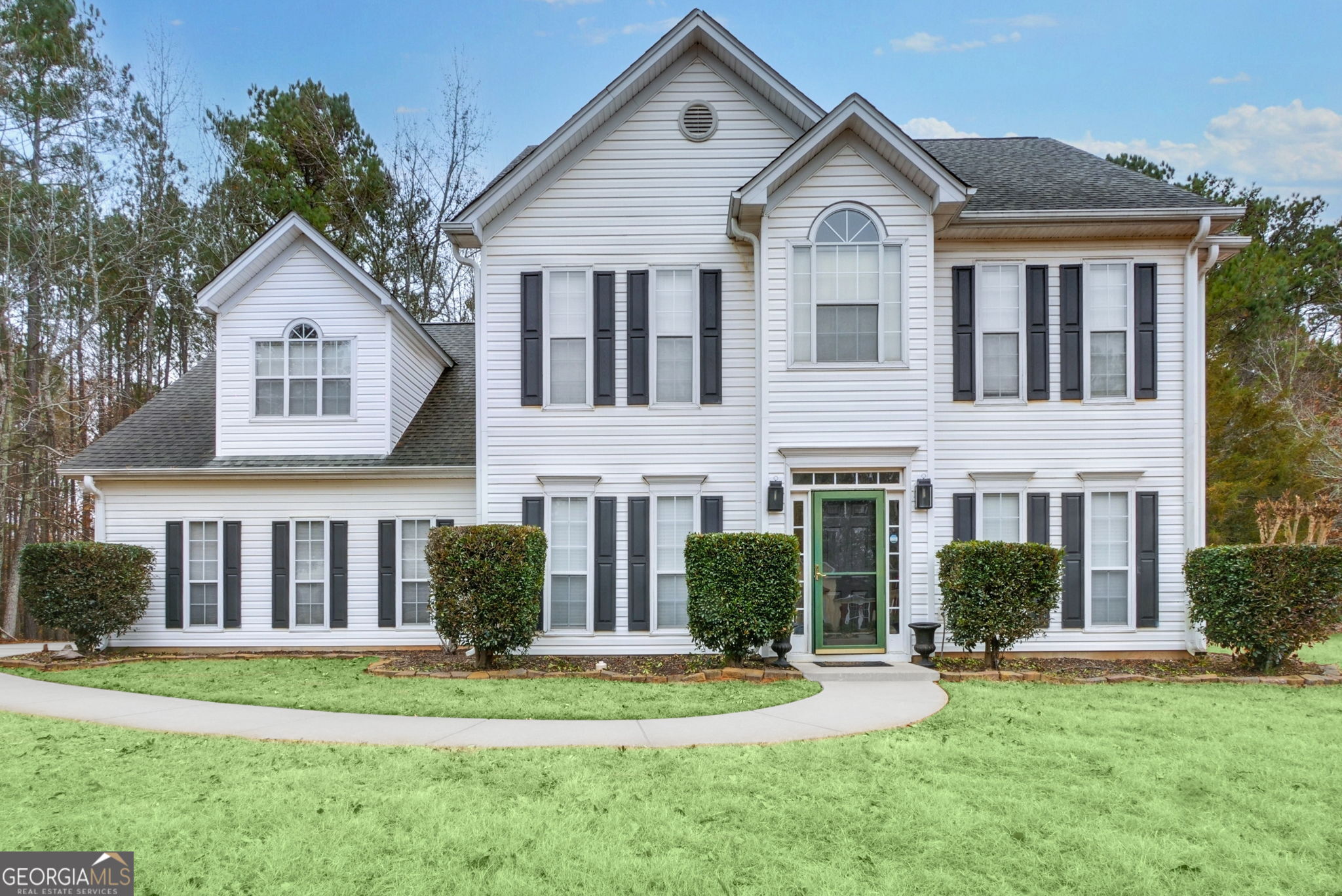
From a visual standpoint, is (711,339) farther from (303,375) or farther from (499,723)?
(303,375)

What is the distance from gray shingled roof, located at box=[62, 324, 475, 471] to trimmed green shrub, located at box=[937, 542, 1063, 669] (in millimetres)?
7057

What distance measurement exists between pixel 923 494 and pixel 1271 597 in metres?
4.04

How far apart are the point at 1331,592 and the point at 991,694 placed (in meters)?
4.36

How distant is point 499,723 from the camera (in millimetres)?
7395

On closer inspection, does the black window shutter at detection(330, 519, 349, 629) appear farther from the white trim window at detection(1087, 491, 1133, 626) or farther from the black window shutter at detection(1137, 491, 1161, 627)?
the black window shutter at detection(1137, 491, 1161, 627)

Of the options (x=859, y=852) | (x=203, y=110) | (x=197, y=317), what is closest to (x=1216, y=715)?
(x=859, y=852)

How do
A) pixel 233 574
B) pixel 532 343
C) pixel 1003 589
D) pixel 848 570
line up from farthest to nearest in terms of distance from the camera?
pixel 233 574 → pixel 532 343 → pixel 848 570 → pixel 1003 589

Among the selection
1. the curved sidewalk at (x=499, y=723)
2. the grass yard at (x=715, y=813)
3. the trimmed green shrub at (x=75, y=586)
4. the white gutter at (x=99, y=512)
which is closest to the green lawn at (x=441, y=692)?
the curved sidewalk at (x=499, y=723)

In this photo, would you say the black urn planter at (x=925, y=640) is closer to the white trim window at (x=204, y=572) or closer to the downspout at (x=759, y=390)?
the downspout at (x=759, y=390)

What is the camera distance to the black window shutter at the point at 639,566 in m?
11.5

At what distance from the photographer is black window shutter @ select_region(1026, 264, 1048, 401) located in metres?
11.4

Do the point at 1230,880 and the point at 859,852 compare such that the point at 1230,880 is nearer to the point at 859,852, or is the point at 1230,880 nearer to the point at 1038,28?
the point at 859,852

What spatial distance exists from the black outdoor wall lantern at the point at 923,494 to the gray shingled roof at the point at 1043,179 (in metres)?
3.67

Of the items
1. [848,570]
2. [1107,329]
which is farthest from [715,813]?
[1107,329]
